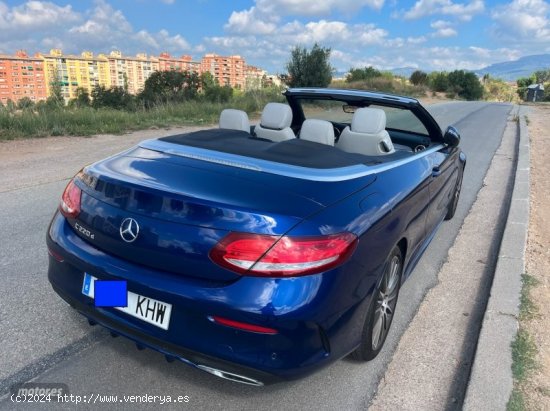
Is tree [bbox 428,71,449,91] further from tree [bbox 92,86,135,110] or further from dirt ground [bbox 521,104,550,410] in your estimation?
dirt ground [bbox 521,104,550,410]

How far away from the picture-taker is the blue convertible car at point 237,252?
6.20 feet

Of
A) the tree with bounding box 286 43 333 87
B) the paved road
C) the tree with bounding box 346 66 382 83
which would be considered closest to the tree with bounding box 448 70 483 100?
the tree with bounding box 346 66 382 83

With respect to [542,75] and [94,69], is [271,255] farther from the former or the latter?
[542,75]

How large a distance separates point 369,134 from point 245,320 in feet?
7.18

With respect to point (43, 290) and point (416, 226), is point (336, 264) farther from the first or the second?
point (43, 290)

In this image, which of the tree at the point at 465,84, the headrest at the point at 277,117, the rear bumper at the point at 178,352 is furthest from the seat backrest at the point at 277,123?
the tree at the point at 465,84

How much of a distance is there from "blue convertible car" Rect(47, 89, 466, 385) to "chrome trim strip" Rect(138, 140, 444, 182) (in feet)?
0.04

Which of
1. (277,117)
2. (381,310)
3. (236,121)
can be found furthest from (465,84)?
(381,310)

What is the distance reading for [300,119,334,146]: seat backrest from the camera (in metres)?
3.43

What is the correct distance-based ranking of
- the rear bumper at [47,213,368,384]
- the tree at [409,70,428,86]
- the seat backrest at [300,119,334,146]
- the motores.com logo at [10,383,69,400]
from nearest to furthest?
→ the rear bumper at [47,213,368,384] → the motores.com logo at [10,383,69,400] → the seat backrest at [300,119,334,146] → the tree at [409,70,428,86]

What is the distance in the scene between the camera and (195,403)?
2277mm

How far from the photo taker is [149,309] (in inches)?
81.2

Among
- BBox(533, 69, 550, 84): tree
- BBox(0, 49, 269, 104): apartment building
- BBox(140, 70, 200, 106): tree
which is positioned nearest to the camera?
BBox(140, 70, 200, 106): tree

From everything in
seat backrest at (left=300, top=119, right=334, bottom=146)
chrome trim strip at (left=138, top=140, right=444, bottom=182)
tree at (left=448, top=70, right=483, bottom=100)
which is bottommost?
chrome trim strip at (left=138, top=140, right=444, bottom=182)
